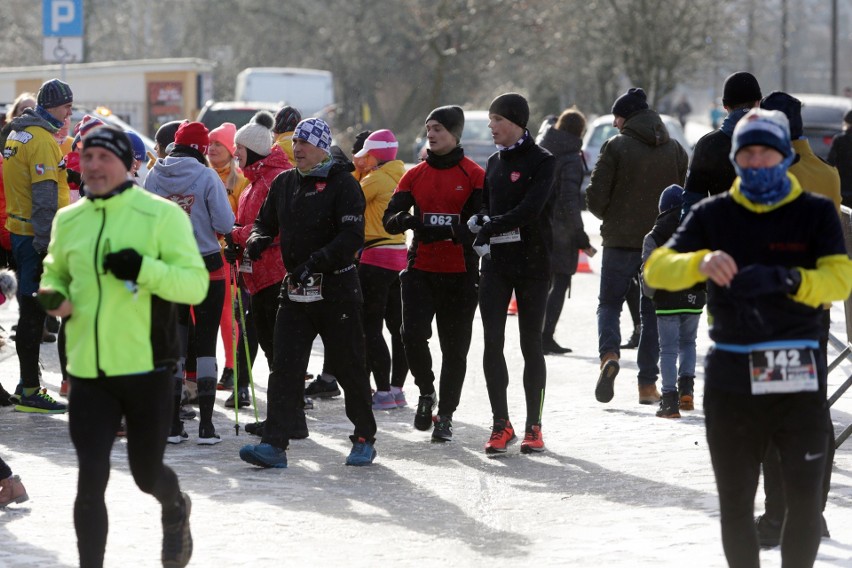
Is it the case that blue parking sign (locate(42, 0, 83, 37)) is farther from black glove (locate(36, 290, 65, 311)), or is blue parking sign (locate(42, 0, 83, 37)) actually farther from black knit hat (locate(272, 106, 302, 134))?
black glove (locate(36, 290, 65, 311))

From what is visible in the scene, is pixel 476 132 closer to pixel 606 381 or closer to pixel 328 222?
pixel 606 381

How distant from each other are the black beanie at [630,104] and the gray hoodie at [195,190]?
8.95 ft

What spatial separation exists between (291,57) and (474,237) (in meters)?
42.6

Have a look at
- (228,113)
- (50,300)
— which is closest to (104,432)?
(50,300)

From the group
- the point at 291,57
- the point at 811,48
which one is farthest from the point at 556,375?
the point at 811,48

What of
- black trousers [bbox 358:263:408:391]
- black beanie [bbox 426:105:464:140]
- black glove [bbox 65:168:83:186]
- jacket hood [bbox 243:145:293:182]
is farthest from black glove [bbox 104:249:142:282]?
black trousers [bbox 358:263:408:391]

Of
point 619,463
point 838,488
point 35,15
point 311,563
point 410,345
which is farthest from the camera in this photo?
point 35,15

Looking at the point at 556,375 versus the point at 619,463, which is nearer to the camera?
the point at 619,463

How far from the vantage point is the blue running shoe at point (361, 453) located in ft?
26.6

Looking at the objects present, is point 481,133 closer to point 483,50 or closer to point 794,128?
point 483,50

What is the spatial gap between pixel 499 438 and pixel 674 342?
163cm

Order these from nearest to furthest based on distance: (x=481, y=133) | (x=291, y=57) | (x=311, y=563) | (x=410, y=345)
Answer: (x=311, y=563) → (x=410, y=345) → (x=481, y=133) → (x=291, y=57)

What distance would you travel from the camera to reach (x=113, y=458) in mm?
8320

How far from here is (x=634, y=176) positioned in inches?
392
